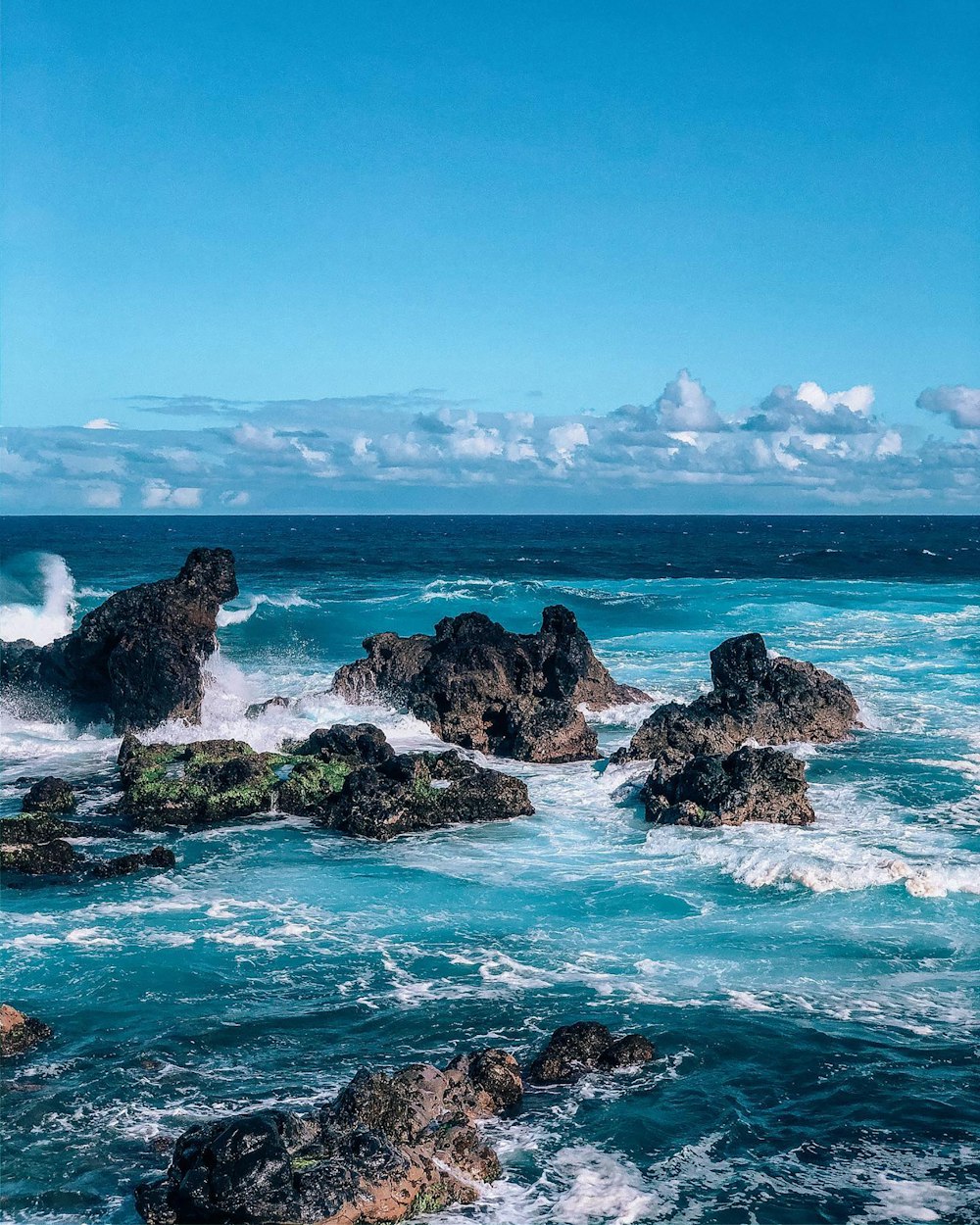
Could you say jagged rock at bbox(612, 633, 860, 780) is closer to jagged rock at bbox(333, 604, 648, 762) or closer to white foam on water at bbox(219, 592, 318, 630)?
jagged rock at bbox(333, 604, 648, 762)

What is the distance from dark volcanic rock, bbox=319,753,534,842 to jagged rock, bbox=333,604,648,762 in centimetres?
413

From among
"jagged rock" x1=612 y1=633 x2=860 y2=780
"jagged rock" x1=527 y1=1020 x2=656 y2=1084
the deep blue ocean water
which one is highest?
"jagged rock" x1=612 y1=633 x2=860 y2=780

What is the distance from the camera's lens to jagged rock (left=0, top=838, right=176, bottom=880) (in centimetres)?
1683

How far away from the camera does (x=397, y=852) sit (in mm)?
18609

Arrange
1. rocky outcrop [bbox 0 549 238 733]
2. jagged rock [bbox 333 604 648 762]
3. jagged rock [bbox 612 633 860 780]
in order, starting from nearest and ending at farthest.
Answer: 1. jagged rock [bbox 612 633 860 780]
2. jagged rock [bbox 333 604 648 762]
3. rocky outcrop [bbox 0 549 238 733]

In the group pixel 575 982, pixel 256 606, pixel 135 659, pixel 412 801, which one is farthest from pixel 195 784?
pixel 256 606

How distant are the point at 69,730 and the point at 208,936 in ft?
48.3

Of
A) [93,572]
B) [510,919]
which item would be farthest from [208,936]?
[93,572]

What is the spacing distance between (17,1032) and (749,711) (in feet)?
58.6

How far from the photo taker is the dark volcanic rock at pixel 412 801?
19.7m

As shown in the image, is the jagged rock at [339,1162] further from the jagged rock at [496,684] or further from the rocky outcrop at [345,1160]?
the jagged rock at [496,684]

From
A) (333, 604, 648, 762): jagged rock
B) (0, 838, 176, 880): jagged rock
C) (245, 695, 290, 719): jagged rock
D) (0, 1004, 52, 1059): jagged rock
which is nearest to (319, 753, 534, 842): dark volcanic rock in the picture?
(0, 838, 176, 880): jagged rock

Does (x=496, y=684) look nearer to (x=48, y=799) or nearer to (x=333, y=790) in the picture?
(x=333, y=790)

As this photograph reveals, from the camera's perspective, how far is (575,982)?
13.2 meters
